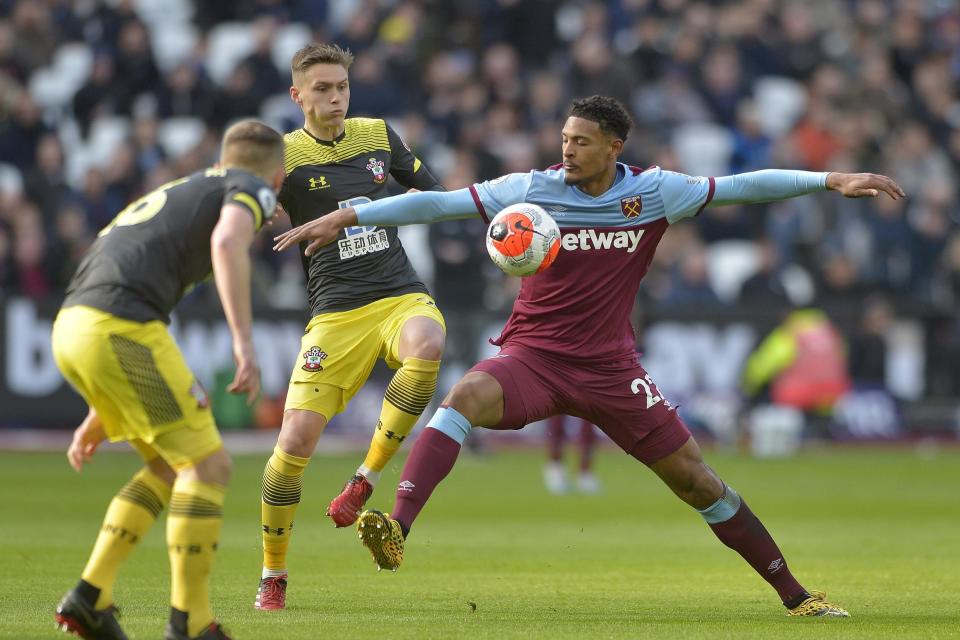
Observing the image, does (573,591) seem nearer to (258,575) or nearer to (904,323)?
(258,575)

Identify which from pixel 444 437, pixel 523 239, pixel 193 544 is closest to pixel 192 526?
pixel 193 544

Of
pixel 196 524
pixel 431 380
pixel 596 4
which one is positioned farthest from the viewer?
pixel 596 4

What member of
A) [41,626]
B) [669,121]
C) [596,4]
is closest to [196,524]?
[41,626]

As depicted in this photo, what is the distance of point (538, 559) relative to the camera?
1116 cm

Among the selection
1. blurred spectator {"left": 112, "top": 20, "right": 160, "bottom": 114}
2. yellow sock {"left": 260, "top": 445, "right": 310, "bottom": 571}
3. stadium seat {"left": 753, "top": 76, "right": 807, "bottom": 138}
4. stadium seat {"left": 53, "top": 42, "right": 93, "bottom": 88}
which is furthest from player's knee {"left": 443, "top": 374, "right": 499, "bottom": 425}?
stadium seat {"left": 753, "top": 76, "right": 807, "bottom": 138}

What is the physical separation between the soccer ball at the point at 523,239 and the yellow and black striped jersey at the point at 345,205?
1.28 m

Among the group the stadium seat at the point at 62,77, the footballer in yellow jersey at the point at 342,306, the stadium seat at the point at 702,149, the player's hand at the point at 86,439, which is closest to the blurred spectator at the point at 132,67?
the stadium seat at the point at 62,77

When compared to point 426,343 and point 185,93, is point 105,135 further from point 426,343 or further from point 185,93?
point 426,343

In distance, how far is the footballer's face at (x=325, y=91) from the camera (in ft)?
29.5

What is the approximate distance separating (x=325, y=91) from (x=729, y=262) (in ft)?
48.2

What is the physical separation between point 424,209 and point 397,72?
15774mm

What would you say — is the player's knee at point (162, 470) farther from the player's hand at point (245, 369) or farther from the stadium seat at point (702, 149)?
the stadium seat at point (702, 149)

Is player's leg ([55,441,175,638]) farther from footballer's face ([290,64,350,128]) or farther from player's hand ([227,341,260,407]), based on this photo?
footballer's face ([290,64,350,128])

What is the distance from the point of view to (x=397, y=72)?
23.4 meters
